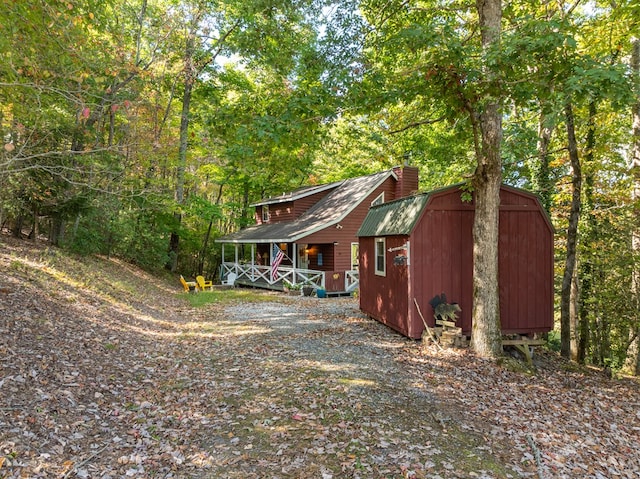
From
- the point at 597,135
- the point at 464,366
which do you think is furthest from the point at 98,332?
the point at 597,135

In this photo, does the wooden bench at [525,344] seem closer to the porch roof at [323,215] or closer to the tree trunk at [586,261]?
the tree trunk at [586,261]

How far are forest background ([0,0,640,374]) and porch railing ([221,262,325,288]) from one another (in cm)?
450

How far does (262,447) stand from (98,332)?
4972 mm

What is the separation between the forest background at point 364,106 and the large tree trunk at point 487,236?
264 mm

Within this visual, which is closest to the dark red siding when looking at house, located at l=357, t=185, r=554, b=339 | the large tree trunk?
house, located at l=357, t=185, r=554, b=339

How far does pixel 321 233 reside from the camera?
1933 cm

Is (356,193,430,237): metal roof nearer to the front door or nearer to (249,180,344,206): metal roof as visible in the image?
the front door

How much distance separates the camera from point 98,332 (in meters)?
7.61

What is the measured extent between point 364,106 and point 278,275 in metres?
13.7

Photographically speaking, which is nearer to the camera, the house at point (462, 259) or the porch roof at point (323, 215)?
the house at point (462, 259)

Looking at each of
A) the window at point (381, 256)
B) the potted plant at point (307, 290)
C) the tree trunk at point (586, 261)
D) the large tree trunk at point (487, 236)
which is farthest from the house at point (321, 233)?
the large tree trunk at point (487, 236)

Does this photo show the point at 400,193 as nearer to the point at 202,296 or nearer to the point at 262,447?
the point at 202,296

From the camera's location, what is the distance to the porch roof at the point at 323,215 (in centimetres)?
1927

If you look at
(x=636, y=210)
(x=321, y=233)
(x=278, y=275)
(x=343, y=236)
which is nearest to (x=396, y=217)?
(x=636, y=210)
